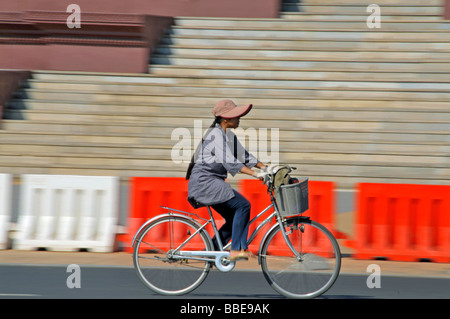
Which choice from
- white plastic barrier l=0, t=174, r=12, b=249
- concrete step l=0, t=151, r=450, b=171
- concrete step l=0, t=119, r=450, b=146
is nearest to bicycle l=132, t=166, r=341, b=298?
white plastic barrier l=0, t=174, r=12, b=249

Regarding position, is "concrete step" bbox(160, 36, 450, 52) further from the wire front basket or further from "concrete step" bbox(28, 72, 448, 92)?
the wire front basket

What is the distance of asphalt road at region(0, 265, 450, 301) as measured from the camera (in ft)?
23.3

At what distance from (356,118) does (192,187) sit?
8.03 metres

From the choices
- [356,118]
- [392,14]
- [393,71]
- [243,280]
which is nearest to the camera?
[243,280]

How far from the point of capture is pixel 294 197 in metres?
6.64

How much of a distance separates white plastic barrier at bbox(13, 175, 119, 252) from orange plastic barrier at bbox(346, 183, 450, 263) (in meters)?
3.33

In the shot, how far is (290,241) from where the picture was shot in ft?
22.6

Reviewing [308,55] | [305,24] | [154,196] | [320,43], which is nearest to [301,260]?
[154,196]

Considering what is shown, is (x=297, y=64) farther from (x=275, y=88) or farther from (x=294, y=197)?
(x=294, y=197)

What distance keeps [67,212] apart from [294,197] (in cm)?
461

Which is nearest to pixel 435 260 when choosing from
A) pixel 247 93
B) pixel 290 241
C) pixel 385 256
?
pixel 385 256

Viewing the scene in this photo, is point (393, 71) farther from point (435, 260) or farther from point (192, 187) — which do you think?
point (192, 187)

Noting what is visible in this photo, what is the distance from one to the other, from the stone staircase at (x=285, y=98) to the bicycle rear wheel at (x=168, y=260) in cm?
625

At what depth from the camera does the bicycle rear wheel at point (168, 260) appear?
6980mm
